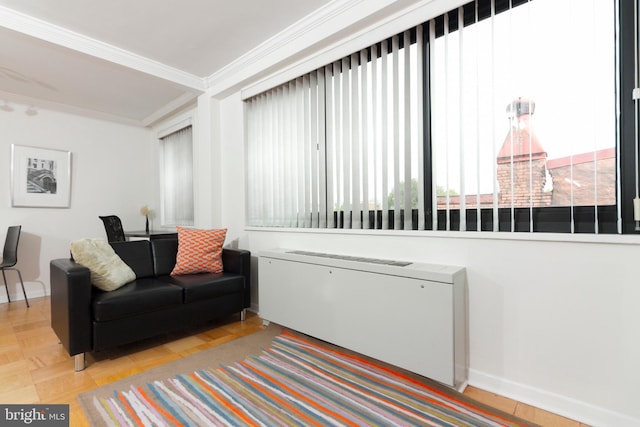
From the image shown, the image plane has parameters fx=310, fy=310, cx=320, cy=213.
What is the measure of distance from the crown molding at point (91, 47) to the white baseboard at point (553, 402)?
374cm

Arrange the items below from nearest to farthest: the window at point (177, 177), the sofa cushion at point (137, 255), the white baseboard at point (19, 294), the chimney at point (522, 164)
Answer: the chimney at point (522, 164), the sofa cushion at point (137, 255), the white baseboard at point (19, 294), the window at point (177, 177)

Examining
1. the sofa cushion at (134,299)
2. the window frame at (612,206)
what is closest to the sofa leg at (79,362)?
the sofa cushion at (134,299)

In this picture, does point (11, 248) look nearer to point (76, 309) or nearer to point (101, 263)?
point (101, 263)

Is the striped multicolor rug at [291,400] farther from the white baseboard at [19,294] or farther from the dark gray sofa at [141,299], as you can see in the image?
the white baseboard at [19,294]

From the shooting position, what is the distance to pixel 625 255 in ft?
4.72

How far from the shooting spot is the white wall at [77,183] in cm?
381

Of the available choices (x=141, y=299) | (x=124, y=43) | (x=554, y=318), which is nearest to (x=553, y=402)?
(x=554, y=318)

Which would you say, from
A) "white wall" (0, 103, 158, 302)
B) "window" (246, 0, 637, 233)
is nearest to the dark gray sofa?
"window" (246, 0, 637, 233)

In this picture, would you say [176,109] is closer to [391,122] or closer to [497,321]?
[391,122]

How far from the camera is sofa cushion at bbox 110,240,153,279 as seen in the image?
9.04 feet

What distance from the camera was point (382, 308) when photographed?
197cm

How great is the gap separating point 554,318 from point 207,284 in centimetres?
238

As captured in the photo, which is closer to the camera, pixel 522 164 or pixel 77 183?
pixel 522 164

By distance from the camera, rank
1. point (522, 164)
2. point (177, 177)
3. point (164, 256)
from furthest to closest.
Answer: point (177, 177) < point (164, 256) < point (522, 164)
